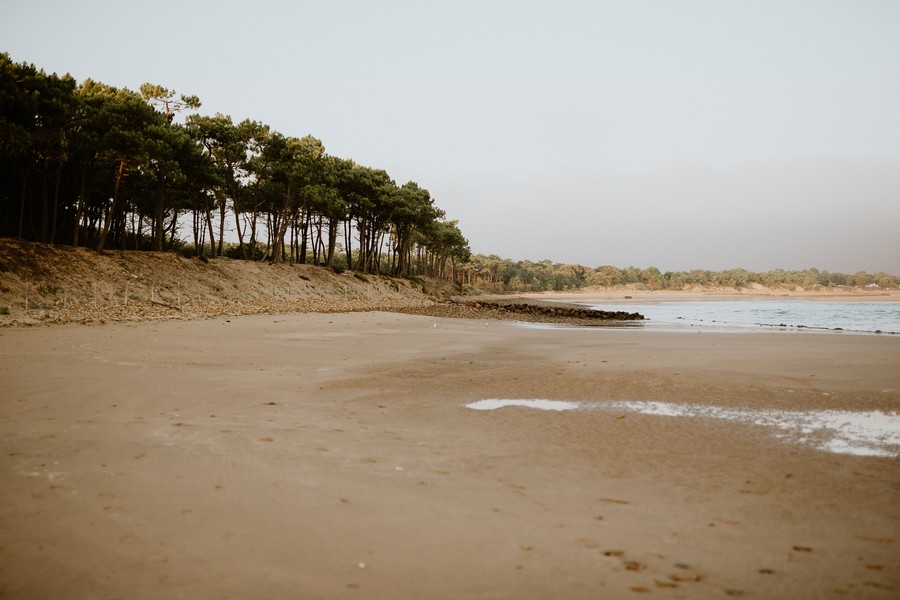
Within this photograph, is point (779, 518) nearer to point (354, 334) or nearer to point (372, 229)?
point (354, 334)

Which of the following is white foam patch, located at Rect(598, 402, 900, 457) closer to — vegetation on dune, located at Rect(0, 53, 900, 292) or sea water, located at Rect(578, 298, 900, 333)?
sea water, located at Rect(578, 298, 900, 333)

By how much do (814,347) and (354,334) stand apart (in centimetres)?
1480

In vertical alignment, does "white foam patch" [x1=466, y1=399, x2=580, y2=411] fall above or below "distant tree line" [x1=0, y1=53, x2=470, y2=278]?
below

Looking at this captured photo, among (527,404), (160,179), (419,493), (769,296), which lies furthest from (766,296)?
(419,493)

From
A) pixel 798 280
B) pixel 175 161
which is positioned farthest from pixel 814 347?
pixel 798 280

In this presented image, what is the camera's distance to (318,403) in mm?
7715

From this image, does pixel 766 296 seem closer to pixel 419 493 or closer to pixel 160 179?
pixel 160 179

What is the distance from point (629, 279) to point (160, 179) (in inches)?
6072

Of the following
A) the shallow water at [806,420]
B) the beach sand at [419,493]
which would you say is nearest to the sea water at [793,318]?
the beach sand at [419,493]

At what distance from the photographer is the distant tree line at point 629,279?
128m

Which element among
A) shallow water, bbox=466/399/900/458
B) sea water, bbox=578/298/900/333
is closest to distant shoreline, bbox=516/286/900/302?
sea water, bbox=578/298/900/333

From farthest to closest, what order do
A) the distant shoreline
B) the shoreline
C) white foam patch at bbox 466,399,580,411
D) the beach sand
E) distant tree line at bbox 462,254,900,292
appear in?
distant tree line at bbox 462,254,900,292, the distant shoreline, the shoreline, white foam patch at bbox 466,399,580,411, the beach sand

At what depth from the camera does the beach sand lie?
3006 mm

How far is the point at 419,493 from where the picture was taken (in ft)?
14.0
